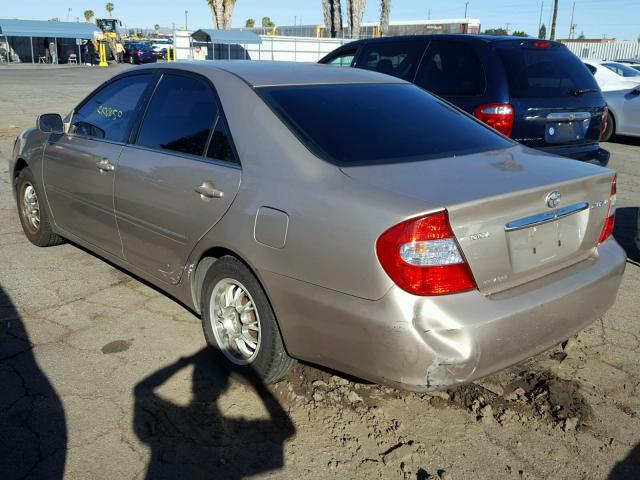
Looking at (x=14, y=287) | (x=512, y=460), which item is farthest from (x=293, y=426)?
(x=14, y=287)

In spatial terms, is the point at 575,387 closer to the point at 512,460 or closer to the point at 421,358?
the point at 512,460

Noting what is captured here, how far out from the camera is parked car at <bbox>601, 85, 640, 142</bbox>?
11859 millimetres

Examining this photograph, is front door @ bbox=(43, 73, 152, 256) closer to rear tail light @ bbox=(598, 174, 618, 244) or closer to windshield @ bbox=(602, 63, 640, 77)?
rear tail light @ bbox=(598, 174, 618, 244)

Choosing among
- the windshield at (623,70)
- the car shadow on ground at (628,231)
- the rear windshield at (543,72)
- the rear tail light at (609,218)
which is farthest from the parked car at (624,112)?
the rear tail light at (609,218)

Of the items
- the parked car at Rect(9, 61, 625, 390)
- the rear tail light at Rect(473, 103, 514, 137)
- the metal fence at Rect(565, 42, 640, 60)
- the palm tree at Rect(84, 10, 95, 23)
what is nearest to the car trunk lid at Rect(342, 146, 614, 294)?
the parked car at Rect(9, 61, 625, 390)

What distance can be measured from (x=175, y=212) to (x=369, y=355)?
4.83 ft

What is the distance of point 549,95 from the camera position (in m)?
6.00

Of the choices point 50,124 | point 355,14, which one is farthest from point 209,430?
point 355,14

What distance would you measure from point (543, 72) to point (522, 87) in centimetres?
A: 42

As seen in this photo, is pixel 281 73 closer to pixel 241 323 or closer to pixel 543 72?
pixel 241 323

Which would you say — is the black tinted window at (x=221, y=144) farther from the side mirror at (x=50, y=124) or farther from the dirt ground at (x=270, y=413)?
the side mirror at (x=50, y=124)

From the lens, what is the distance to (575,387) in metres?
3.25

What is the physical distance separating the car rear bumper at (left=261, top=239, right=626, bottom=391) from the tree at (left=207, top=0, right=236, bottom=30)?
44873mm

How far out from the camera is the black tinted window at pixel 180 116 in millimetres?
3492
